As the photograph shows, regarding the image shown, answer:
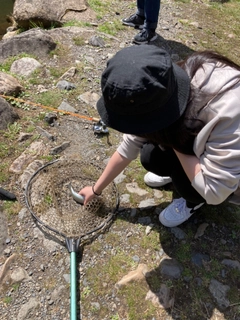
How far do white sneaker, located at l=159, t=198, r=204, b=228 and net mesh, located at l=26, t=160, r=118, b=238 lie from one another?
0.38m

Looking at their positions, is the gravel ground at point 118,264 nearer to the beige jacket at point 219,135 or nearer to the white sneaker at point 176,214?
the white sneaker at point 176,214

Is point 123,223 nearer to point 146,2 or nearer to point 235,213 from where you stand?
point 235,213

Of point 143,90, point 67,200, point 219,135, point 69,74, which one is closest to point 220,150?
point 219,135

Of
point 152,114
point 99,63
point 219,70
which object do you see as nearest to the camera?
point 152,114

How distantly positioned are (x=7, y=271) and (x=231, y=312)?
1.42 metres

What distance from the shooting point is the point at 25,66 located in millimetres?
3631

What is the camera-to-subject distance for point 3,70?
3.61m

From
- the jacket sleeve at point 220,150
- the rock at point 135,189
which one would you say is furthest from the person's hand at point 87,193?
the jacket sleeve at point 220,150

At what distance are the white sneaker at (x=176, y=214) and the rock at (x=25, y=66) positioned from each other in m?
2.17

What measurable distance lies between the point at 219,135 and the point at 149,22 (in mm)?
3256

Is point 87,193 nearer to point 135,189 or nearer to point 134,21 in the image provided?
point 135,189

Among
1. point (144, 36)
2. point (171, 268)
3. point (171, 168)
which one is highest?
point (171, 168)

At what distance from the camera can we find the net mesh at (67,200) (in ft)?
7.80

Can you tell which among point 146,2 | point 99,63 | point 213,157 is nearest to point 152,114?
point 213,157
